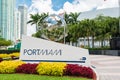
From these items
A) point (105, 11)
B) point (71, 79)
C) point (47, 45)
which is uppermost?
point (105, 11)

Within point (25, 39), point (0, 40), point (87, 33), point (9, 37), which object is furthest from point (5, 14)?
point (25, 39)

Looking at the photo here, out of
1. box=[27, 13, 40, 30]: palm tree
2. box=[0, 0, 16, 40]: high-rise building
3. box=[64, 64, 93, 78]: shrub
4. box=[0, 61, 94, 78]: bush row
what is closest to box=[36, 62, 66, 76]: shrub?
box=[0, 61, 94, 78]: bush row

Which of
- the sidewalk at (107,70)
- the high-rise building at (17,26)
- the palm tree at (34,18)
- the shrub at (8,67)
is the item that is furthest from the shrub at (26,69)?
the high-rise building at (17,26)

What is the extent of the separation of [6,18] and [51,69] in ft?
439

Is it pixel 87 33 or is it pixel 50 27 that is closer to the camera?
→ pixel 50 27

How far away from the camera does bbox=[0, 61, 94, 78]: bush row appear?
14297 millimetres

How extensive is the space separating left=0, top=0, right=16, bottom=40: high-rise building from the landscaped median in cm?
12501

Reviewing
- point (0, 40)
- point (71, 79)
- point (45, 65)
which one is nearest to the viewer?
point (71, 79)

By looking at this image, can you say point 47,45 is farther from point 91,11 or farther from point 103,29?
point 91,11

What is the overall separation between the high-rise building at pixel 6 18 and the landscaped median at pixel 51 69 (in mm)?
125008

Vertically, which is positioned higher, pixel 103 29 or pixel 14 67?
pixel 103 29

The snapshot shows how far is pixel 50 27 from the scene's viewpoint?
38250 mm

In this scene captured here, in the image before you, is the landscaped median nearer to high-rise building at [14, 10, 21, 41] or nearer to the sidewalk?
the sidewalk

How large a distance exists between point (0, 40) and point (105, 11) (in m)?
39.7
